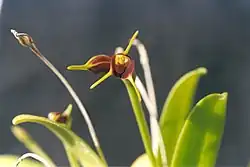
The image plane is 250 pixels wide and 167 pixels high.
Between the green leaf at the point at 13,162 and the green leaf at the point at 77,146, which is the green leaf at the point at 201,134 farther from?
the green leaf at the point at 13,162

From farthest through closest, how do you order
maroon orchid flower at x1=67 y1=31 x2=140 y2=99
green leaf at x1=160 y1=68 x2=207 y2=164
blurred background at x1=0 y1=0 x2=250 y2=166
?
blurred background at x1=0 y1=0 x2=250 y2=166 → green leaf at x1=160 y1=68 x2=207 y2=164 → maroon orchid flower at x1=67 y1=31 x2=140 y2=99

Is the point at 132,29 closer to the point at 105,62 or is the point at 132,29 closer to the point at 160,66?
the point at 160,66

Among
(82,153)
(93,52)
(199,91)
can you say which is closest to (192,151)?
(82,153)

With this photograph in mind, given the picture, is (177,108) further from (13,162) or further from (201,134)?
(13,162)

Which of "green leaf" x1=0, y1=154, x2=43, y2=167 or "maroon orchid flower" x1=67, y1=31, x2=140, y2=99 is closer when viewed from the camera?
"maroon orchid flower" x1=67, y1=31, x2=140, y2=99

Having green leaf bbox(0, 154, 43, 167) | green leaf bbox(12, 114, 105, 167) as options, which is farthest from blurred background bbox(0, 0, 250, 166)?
green leaf bbox(12, 114, 105, 167)

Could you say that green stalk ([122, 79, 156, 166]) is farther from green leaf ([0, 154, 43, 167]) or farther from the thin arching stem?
green leaf ([0, 154, 43, 167])
